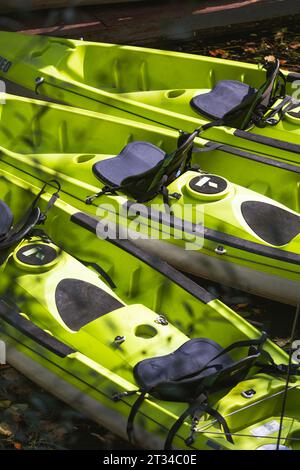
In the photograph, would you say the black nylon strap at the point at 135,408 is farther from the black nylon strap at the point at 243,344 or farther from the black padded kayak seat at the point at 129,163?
the black padded kayak seat at the point at 129,163

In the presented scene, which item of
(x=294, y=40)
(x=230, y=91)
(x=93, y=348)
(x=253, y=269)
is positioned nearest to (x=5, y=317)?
(x=93, y=348)

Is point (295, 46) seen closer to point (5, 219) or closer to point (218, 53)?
point (218, 53)

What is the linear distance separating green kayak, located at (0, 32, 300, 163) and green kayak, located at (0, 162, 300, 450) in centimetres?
219

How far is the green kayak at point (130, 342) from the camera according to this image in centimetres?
604

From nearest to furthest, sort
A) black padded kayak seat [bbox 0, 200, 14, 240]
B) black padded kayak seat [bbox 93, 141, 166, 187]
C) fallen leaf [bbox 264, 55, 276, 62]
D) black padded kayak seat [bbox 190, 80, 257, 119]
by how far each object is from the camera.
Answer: black padded kayak seat [bbox 0, 200, 14, 240] < black padded kayak seat [bbox 93, 141, 166, 187] < black padded kayak seat [bbox 190, 80, 257, 119] < fallen leaf [bbox 264, 55, 276, 62]

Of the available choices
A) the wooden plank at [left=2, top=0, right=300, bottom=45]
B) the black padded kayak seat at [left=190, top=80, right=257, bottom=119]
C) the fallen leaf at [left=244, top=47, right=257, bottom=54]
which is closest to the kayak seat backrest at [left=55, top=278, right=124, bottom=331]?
the black padded kayak seat at [left=190, top=80, right=257, bottom=119]

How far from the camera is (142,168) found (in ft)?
27.6

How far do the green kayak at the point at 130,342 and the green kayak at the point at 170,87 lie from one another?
219 centimetres

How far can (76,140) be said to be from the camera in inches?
364

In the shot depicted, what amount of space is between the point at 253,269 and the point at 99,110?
3189mm

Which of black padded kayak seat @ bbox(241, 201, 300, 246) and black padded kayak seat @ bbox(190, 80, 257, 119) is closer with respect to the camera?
black padded kayak seat @ bbox(241, 201, 300, 246)

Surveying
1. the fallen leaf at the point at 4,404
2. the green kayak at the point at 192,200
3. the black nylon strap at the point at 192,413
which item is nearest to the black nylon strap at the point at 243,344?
the black nylon strap at the point at 192,413

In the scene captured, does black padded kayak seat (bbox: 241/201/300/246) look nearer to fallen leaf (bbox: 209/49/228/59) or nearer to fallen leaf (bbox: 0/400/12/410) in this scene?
fallen leaf (bbox: 0/400/12/410)

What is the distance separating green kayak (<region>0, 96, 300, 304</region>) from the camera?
307 inches
